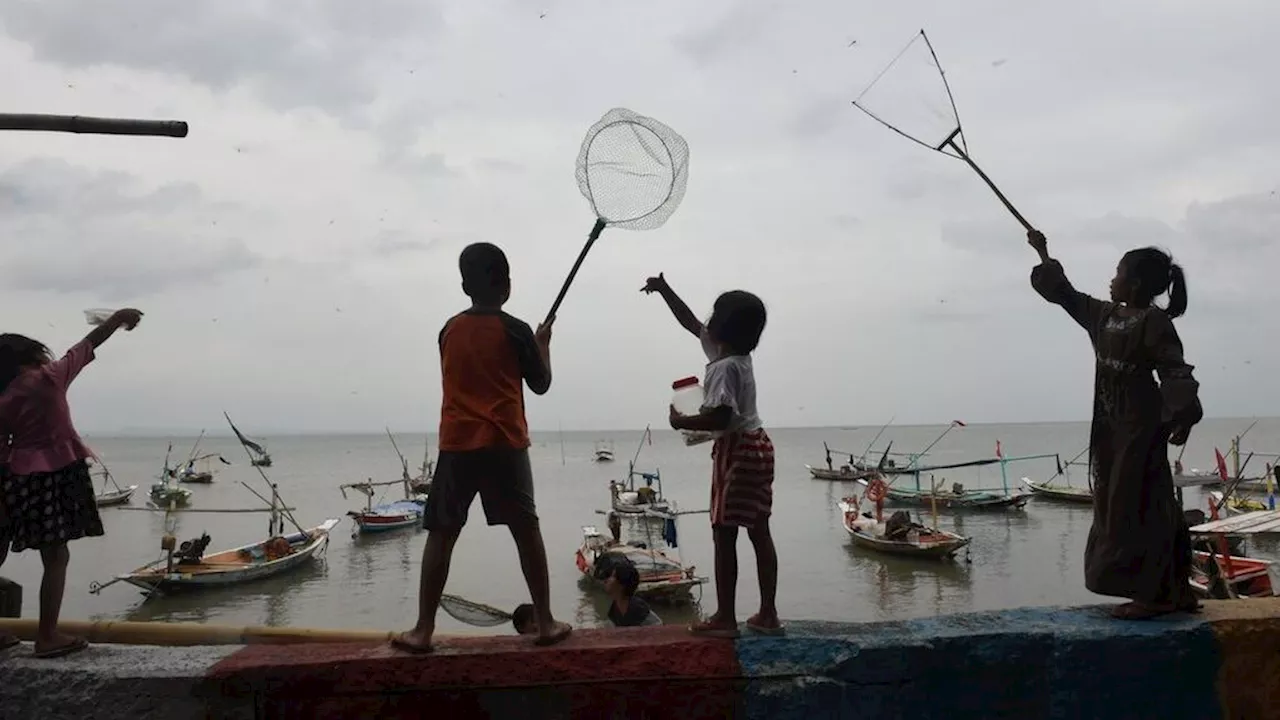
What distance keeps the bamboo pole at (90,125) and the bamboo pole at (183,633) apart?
6.85ft

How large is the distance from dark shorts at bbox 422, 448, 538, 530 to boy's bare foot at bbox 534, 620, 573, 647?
0.42 metres

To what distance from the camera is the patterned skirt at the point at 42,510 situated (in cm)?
331

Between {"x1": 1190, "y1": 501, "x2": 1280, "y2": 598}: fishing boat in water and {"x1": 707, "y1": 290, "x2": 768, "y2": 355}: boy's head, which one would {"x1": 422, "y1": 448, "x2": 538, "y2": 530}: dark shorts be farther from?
{"x1": 1190, "y1": 501, "x2": 1280, "y2": 598}: fishing boat in water

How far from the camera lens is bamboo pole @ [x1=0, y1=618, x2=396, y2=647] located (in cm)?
360

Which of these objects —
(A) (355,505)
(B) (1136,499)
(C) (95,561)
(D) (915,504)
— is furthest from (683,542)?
(B) (1136,499)

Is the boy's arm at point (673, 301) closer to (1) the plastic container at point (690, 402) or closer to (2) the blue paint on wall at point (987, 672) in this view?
(1) the plastic container at point (690, 402)

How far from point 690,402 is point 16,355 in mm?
2812

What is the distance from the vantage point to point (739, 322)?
10.7 ft

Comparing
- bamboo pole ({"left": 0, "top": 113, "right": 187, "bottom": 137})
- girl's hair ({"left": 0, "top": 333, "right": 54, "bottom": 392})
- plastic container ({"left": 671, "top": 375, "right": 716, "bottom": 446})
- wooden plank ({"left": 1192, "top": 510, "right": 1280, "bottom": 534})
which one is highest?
bamboo pole ({"left": 0, "top": 113, "right": 187, "bottom": 137})

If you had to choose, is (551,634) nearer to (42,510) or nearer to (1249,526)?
(42,510)

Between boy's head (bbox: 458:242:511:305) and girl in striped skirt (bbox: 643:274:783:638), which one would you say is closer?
girl in striped skirt (bbox: 643:274:783:638)

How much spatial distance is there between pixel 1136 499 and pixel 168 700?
11.8 ft

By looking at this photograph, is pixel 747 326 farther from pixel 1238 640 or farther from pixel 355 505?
pixel 355 505

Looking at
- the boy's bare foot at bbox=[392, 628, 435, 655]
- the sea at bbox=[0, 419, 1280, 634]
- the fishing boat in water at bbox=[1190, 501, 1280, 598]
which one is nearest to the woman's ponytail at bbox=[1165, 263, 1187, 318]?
the boy's bare foot at bbox=[392, 628, 435, 655]
